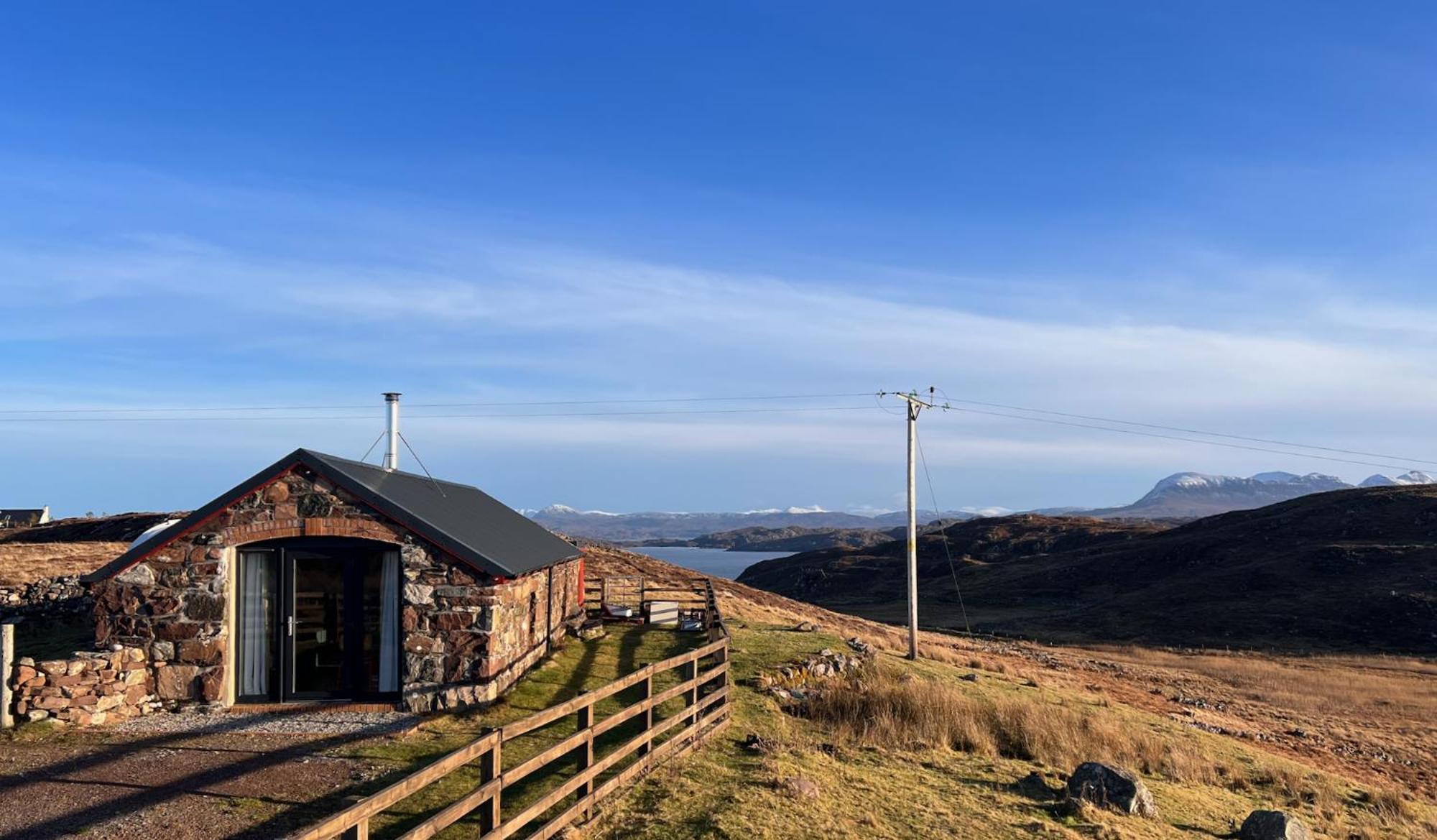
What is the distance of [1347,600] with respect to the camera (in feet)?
189

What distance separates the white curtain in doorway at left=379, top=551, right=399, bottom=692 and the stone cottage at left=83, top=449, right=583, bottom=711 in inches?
1.0

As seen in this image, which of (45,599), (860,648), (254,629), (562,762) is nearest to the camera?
(562,762)

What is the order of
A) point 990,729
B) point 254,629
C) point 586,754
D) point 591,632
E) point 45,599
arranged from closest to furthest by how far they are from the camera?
point 586,754, point 254,629, point 990,729, point 45,599, point 591,632

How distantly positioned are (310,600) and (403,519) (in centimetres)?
246

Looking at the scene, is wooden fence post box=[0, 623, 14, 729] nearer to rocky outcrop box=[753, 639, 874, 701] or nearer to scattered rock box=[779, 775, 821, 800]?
scattered rock box=[779, 775, 821, 800]

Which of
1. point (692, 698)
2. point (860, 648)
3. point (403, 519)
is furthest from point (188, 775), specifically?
point (860, 648)

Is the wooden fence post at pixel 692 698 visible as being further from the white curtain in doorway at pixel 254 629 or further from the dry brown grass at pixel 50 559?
the dry brown grass at pixel 50 559

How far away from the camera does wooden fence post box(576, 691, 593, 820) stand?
37.0ft

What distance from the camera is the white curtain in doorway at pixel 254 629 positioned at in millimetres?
17719

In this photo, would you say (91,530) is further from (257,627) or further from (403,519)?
(403,519)

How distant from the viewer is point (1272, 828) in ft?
44.7

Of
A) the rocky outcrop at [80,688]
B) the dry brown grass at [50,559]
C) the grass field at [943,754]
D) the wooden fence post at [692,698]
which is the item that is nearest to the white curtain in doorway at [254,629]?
the rocky outcrop at [80,688]

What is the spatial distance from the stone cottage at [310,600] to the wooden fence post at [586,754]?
6.17 meters

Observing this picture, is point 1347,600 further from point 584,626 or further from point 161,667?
point 161,667
